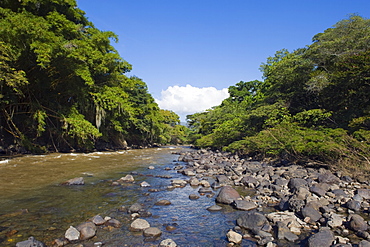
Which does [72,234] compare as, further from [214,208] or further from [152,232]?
[214,208]

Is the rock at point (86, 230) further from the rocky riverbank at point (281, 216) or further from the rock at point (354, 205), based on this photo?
the rock at point (354, 205)

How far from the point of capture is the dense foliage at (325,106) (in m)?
10.5

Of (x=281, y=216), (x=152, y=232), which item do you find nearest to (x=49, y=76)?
(x=152, y=232)

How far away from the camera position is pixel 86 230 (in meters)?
4.69

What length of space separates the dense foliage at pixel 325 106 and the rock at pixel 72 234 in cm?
963

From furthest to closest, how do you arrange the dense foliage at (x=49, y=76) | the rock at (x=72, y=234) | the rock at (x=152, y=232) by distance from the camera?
the dense foliage at (x=49, y=76)
the rock at (x=152, y=232)
the rock at (x=72, y=234)

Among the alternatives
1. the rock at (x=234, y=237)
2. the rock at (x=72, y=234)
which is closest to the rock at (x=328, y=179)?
the rock at (x=234, y=237)

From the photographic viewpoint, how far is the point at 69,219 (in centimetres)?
543

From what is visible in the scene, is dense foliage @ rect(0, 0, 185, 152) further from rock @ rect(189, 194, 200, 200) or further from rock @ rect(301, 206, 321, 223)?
rock @ rect(301, 206, 321, 223)

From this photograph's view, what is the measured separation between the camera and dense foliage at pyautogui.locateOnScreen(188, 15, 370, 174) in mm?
10461

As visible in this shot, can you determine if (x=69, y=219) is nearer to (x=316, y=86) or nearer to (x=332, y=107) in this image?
(x=316, y=86)

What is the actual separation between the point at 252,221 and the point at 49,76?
14673 millimetres

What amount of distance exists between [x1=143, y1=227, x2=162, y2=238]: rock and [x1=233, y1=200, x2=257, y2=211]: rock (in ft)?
8.30

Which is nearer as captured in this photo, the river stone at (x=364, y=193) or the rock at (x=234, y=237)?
the rock at (x=234, y=237)
